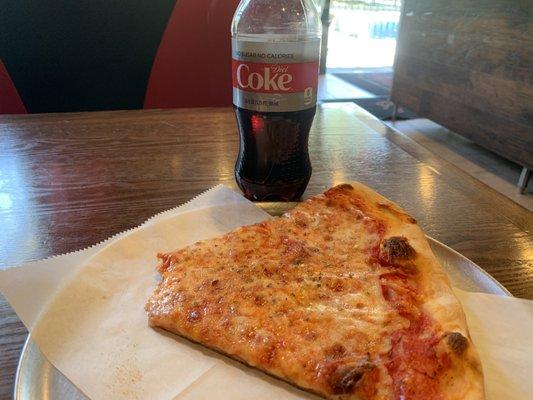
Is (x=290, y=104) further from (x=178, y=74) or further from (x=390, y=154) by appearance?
(x=178, y=74)

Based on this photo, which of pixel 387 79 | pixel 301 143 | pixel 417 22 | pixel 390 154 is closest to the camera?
pixel 301 143

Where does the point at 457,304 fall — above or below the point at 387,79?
above

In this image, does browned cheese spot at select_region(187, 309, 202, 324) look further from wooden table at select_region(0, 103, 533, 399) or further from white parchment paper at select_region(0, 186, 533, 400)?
wooden table at select_region(0, 103, 533, 399)

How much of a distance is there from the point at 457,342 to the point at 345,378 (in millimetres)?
153

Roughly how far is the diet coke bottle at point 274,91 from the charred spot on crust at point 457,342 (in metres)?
0.50

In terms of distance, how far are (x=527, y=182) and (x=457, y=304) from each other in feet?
9.41

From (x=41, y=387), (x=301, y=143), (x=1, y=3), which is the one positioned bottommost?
(x=41, y=387)

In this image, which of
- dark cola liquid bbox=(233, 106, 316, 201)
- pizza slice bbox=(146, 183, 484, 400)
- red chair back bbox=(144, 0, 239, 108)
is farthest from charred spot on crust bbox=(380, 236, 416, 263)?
red chair back bbox=(144, 0, 239, 108)

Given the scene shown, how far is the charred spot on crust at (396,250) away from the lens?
2.39 ft

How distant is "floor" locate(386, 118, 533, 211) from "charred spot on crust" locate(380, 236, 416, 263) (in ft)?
7.31

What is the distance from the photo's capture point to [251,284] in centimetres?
69

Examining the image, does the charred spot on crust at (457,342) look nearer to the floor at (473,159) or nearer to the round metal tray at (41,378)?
the round metal tray at (41,378)

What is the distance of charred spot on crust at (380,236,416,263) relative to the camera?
2.39 feet

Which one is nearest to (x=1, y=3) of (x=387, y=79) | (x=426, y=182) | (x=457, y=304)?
(x=426, y=182)
